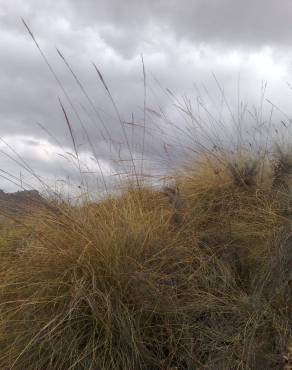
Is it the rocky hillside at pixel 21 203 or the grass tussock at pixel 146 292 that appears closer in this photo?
the grass tussock at pixel 146 292

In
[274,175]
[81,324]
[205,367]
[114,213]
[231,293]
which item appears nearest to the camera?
[205,367]

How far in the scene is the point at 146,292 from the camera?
3404mm

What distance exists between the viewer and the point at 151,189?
5.25 m

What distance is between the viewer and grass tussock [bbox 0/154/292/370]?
312 cm

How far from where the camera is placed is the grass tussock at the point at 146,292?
3.12m

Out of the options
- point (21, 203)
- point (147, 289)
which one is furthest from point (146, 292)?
point (21, 203)

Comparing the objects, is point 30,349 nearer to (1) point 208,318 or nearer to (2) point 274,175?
→ (1) point 208,318

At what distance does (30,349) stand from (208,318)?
1028 millimetres

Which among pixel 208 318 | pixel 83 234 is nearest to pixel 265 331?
pixel 208 318

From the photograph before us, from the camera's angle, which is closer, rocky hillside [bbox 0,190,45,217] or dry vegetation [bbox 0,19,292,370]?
dry vegetation [bbox 0,19,292,370]

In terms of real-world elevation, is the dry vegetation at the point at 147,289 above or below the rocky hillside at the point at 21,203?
below

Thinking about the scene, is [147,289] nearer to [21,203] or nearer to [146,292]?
[146,292]

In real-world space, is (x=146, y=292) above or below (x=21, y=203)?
below

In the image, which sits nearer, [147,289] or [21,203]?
[147,289]
